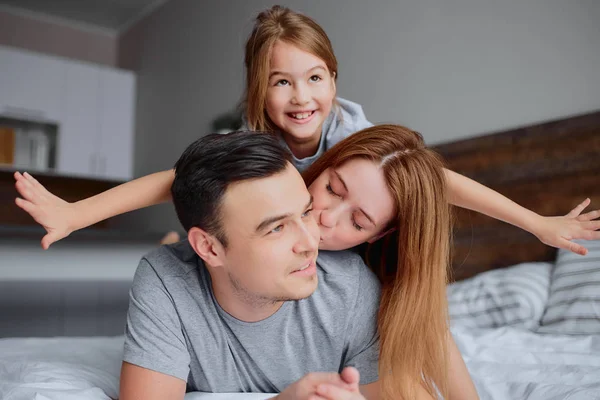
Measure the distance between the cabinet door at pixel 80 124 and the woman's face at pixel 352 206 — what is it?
13.6 feet

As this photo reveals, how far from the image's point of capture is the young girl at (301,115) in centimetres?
136

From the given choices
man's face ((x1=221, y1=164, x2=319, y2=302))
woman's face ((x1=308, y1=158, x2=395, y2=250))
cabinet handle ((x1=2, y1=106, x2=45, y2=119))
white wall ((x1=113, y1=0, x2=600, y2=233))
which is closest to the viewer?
man's face ((x1=221, y1=164, x2=319, y2=302))

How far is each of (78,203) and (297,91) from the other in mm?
635

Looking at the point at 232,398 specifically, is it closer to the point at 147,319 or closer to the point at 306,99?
the point at 147,319

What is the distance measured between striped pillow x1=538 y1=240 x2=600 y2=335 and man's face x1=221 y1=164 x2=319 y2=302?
1117 mm

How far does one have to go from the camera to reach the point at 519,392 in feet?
4.10

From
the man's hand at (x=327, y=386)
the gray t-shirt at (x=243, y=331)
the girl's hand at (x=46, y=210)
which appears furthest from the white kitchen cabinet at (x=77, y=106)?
the man's hand at (x=327, y=386)

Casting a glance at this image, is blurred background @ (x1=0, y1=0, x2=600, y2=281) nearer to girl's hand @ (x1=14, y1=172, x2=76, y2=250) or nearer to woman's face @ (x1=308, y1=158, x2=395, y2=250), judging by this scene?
woman's face @ (x1=308, y1=158, x2=395, y2=250)

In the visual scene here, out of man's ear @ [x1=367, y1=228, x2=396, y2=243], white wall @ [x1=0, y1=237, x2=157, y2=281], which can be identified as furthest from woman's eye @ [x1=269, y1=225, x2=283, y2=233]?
white wall @ [x1=0, y1=237, x2=157, y2=281]

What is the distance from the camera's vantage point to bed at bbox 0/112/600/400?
1272 mm

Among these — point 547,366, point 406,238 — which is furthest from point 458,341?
point 406,238

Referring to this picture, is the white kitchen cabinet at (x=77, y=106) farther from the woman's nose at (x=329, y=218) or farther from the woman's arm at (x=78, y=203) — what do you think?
the woman's nose at (x=329, y=218)

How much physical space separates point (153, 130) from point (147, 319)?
13.9ft

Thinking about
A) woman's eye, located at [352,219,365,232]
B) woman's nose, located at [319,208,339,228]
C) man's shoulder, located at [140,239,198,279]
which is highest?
woman's nose, located at [319,208,339,228]
